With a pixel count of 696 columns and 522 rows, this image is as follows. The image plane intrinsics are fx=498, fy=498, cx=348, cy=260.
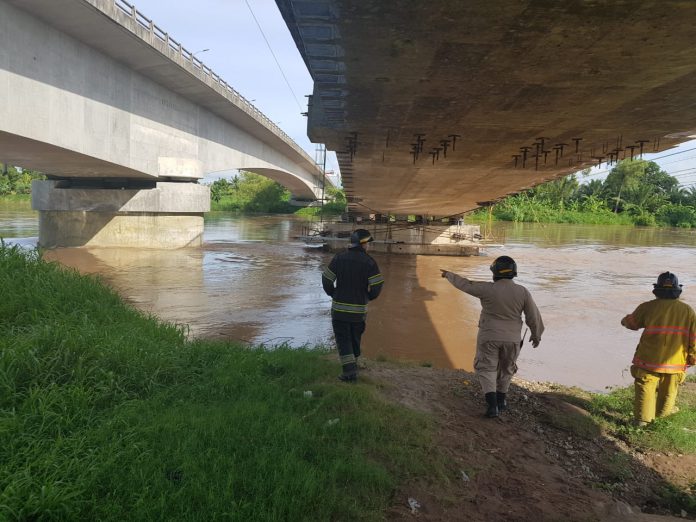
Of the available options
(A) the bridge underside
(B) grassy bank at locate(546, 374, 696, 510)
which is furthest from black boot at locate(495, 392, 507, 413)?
(A) the bridge underside

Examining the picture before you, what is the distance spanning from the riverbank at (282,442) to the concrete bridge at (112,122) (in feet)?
31.2

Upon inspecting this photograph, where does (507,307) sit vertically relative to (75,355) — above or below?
above

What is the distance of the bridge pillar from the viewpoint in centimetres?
2142

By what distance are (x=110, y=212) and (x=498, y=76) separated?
19875mm

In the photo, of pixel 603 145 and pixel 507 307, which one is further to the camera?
pixel 603 145

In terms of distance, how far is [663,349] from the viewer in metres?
4.71

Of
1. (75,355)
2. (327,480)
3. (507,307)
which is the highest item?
(507,307)

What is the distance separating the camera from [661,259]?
25641 mm

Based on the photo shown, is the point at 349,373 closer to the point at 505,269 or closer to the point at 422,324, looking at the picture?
the point at 505,269

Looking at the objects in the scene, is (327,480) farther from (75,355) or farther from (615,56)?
(615,56)

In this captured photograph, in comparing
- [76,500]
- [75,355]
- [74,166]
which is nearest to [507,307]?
[76,500]

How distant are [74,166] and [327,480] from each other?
1888cm

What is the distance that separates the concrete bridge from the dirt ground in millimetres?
12199

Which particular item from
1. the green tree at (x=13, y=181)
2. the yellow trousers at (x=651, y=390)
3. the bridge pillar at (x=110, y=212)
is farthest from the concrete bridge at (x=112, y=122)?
the green tree at (x=13, y=181)
